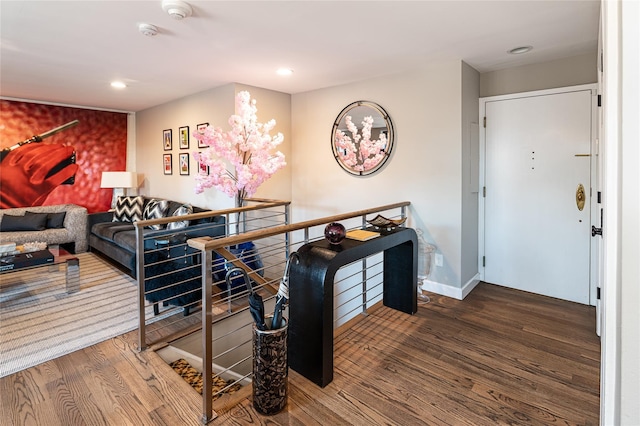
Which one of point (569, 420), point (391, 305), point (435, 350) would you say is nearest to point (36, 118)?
point (391, 305)

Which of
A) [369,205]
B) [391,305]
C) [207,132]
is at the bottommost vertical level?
[391,305]

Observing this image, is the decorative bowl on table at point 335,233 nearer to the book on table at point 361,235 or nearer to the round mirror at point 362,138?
the book on table at point 361,235

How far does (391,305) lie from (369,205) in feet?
4.19

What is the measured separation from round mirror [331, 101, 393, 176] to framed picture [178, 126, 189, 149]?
2136 mm

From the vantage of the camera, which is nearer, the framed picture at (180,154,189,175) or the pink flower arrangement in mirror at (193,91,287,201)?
the pink flower arrangement in mirror at (193,91,287,201)

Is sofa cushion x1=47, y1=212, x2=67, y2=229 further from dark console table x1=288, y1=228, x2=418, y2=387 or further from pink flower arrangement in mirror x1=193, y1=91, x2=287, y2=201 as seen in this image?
dark console table x1=288, y1=228, x2=418, y2=387

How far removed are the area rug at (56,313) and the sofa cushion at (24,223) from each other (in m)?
0.95

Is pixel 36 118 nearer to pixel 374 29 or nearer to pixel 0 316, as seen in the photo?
pixel 0 316

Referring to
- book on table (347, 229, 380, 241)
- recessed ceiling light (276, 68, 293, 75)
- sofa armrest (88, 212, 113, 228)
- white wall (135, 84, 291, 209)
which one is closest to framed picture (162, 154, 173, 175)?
white wall (135, 84, 291, 209)

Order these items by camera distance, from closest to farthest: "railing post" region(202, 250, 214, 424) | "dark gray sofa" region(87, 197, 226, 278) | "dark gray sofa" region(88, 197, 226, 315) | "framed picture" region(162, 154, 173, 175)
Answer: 1. "railing post" region(202, 250, 214, 424)
2. "dark gray sofa" region(88, 197, 226, 315)
3. "dark gray sofa" region(87, 197, 226, 278)
4. "framed picture" region(162, 154, 173, 175)

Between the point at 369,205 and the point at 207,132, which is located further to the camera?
the point at 369,205

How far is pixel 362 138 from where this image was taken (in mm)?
3965

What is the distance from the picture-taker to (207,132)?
3553 millimetres

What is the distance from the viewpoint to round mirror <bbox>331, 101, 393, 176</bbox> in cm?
379
